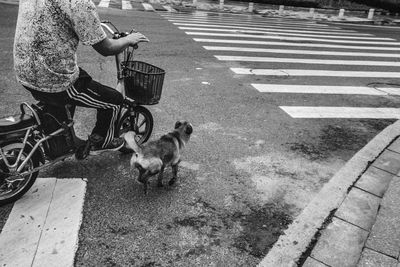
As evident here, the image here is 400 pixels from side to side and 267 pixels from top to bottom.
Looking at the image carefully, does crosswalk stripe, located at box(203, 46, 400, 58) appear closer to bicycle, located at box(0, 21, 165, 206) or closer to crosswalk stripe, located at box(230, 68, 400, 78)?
crosswalk stripe, located at box(230, 68, 400, 78)

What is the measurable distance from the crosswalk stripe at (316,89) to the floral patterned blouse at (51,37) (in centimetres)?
465

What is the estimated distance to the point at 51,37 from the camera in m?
2.99

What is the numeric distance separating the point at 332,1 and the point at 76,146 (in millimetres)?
25244

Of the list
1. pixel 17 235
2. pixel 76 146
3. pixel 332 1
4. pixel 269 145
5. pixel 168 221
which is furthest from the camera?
pixel 332 1

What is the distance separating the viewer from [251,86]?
7.43 meters

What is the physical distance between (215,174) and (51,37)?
2.21m

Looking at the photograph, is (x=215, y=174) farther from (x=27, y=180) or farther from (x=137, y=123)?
(x=27, y=180)

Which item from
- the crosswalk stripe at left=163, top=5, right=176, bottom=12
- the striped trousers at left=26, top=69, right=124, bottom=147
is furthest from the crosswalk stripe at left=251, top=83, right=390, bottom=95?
the crosswalk stripe at left=163, top=5, right=176, bottom=12

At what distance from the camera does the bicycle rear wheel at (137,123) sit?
14.0 ft

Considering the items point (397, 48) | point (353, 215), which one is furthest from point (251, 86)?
point (397, 48)

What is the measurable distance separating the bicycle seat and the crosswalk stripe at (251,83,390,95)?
15.6 ft

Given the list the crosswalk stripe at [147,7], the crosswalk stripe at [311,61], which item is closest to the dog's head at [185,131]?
the crosswalk stripe at [311,61]

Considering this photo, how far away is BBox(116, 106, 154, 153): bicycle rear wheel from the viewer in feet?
14.0

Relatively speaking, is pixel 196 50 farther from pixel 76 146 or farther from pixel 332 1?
pixel 332 1
